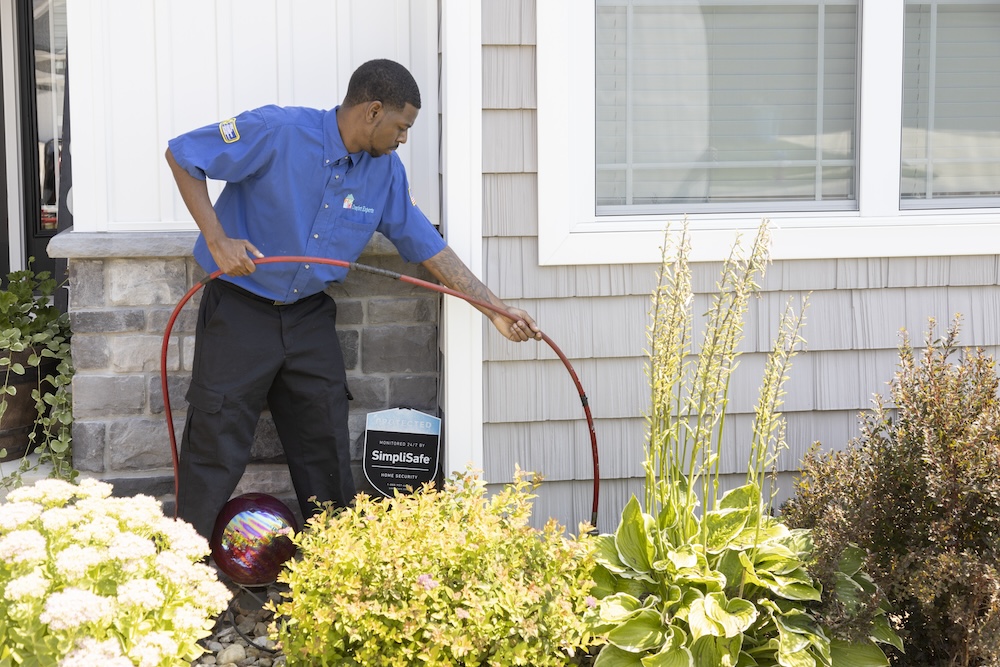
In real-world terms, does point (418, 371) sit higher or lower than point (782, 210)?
lower

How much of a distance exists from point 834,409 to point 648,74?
118cm

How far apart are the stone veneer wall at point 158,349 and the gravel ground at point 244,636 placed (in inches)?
15.0

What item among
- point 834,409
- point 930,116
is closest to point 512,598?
point 834,409

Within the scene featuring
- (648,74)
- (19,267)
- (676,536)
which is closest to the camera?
(676,536)

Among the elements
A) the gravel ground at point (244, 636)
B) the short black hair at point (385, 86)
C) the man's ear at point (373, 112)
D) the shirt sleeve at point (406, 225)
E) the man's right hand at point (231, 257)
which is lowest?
the gravel ground at point (244, 636)

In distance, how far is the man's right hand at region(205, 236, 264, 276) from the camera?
2807mm

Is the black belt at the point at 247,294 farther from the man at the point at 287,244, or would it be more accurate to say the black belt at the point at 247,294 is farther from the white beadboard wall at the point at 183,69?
the white beadboard wall at the point at 183,69

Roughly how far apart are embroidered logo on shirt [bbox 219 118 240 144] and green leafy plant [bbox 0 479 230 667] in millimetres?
1140

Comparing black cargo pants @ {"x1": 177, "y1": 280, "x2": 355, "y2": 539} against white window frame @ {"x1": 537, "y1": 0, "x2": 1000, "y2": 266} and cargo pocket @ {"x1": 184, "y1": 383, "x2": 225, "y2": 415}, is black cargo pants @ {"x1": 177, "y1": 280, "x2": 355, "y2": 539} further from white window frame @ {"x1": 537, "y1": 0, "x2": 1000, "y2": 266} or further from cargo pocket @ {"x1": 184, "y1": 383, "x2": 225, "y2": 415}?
white window frame @ {"x1": 537, "y1": 0, "x2": 1000, "y2": 266}

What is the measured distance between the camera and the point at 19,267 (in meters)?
4.96

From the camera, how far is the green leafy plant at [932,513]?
94.0 inches

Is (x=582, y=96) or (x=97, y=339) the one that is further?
(x=97, y=339)

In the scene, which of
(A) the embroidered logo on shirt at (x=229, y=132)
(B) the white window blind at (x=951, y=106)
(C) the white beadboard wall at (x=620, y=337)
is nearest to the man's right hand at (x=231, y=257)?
(A) the embroidered logo on shirt at (x=229, y=132)

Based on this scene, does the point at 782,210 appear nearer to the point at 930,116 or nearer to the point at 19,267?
the point at 930,116
